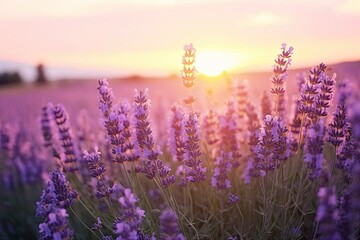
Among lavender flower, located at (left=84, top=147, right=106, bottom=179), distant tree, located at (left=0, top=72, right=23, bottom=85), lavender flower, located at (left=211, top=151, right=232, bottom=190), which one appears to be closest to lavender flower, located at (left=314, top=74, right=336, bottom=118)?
lavender flower, located at (left=211, top=151, right=232, bottom=190)

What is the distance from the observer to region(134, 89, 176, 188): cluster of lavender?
8.74 ft

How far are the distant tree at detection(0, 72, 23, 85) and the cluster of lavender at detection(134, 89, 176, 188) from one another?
47145mm

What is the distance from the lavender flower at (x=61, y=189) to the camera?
246cm

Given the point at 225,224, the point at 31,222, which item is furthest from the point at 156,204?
the point at 31,222

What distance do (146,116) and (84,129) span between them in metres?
2.62

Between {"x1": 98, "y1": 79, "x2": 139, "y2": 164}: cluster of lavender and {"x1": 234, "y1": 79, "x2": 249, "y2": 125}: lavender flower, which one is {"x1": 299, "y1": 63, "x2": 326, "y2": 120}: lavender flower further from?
{"x1": 234, "y1": 79, "x2": 249, "y2": 125}: lavender flower

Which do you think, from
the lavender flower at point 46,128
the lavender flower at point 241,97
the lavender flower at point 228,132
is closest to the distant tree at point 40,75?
the lavender flower at point 46,128

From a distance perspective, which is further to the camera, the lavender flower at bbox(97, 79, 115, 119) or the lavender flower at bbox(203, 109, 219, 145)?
the lavender flower at bbox(203, 109, 219, 145)

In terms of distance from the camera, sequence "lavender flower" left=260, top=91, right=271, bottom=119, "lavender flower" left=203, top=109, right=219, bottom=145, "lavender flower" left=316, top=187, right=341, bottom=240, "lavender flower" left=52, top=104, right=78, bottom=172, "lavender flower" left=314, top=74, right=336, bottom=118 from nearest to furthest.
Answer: "lavender flower" left=316, top=187, right=341, bottom=240 < "lavender flower" left=314, top=74, right=336, bottom=118 < "lavender flower" left=52, top=104, right=78, bottom=172 < "lavender flower" left=203, top=109, right=219, bottom=145 < "lavender flower" left=260, top=91, right=271, bottom=119

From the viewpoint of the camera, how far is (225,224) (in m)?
3.15

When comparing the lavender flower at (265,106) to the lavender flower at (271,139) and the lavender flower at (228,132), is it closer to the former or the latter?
the lavender flower at (228,132)

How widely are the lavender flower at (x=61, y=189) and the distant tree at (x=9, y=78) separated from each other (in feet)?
155

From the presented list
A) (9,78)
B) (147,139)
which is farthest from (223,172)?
(9,78)

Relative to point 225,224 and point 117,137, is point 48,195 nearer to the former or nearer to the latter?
point 117,137
